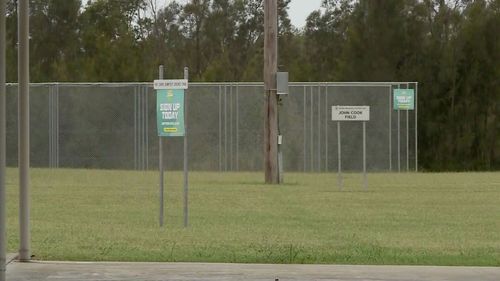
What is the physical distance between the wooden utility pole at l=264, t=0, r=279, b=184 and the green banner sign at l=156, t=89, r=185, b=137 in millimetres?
16387

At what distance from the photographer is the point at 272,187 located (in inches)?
1201

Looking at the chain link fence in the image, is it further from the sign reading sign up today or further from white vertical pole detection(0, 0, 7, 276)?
white vertical pole detection(0, 0, 7, 276)

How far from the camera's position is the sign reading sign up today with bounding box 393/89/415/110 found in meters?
43.9

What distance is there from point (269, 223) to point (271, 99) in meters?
14.7

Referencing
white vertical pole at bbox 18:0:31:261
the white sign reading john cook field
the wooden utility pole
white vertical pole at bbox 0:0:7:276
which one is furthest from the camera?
the wooden utility pole

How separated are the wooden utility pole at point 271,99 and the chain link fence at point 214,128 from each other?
11.8m

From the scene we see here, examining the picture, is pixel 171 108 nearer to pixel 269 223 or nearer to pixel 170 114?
pixel 170 114

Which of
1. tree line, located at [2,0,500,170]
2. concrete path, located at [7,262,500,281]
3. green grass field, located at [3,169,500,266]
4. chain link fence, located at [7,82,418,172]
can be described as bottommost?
green grass field, located at [3,169,500,266]

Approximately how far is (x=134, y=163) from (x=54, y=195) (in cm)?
1918

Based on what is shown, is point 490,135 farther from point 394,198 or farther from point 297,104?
point 394,198

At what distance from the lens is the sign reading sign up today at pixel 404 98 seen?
4394cm

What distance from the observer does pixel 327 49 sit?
62125 millimetres

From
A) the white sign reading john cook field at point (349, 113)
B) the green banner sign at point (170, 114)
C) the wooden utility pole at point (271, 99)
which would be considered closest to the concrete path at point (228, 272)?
the green banner sign at point (170, 114)

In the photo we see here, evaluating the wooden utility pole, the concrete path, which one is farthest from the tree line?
the concrete path
